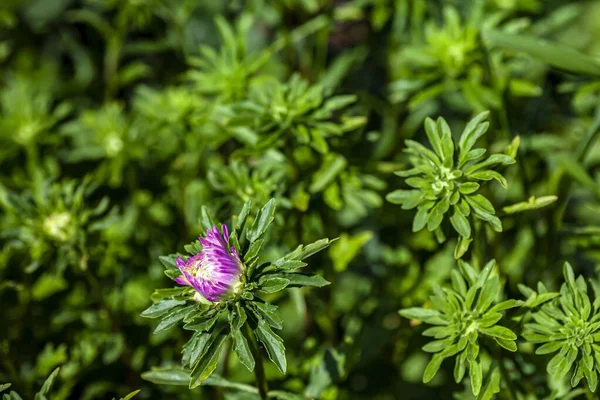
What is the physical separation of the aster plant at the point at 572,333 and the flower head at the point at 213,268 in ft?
1.73

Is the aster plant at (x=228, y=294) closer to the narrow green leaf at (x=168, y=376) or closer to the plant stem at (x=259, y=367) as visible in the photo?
the plant stem at (x=259, y=367)

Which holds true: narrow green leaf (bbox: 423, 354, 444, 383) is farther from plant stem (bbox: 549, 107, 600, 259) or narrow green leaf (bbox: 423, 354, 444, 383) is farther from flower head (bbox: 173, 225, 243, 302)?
plant stem (bbox: 549, 107, 600, 259)

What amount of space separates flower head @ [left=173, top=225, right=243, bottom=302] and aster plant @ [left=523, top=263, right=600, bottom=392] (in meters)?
0.53

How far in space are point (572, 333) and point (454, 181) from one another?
1.05ft

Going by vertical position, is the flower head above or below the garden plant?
above

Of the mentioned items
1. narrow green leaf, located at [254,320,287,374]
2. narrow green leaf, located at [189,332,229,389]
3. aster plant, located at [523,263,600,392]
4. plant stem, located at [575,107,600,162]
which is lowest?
plant stem, located at [575,107,600,162]

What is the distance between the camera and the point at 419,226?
48.1 inches

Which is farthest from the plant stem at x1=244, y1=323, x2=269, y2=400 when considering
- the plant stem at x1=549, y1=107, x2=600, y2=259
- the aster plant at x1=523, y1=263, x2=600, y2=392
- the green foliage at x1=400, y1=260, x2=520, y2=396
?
the plant stem at x1=549, y1=107, x2=600, y2=259

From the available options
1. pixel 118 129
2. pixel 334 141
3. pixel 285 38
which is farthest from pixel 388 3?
pixel 118 129

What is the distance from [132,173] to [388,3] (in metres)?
0.89

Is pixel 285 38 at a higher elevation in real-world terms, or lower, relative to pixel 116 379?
higher

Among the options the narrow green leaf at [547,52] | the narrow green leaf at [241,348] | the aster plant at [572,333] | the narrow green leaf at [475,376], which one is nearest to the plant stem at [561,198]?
the narrow green leaf at [547,52]

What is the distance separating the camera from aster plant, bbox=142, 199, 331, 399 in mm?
1081

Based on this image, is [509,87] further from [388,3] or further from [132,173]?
[132,173]
